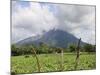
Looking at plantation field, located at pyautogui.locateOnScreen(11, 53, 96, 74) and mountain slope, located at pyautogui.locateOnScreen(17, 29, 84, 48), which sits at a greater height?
mountain slope, located at pyautogui.locateOnScreen(17, 29, 84, 48)

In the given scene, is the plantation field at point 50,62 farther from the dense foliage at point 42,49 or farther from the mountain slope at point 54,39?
the mountain slope at point 54,39

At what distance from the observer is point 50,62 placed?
272 centimetres

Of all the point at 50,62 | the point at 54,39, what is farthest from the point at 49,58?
the point at 54,39

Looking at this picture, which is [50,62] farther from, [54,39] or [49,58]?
[54,39]

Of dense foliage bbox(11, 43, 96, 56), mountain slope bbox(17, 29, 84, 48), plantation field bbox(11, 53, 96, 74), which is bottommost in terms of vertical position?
plantation field bbox(11, 53, 96, 74)

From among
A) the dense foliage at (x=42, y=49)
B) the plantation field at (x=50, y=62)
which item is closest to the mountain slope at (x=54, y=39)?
the dense foliage at (x=42, y=49)

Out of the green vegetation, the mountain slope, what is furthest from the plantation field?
the mountain slope

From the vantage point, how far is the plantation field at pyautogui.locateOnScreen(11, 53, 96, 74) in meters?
2.59

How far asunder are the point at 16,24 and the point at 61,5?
0.63m

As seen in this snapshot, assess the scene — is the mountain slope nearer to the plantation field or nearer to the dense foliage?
the dense foliage
